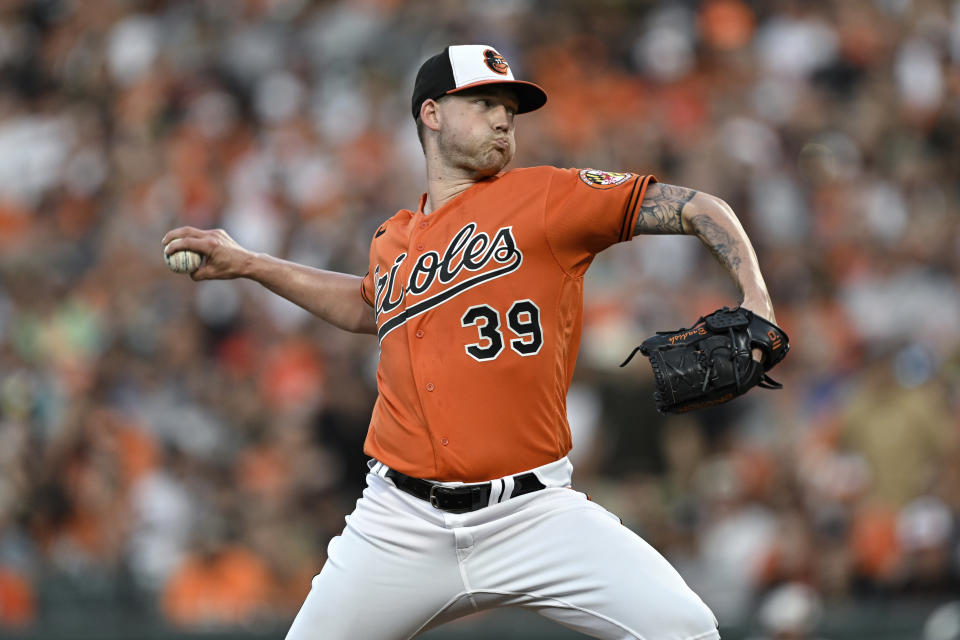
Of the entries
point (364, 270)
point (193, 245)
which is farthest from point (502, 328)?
point (364, 270)

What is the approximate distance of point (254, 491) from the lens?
8484 mm

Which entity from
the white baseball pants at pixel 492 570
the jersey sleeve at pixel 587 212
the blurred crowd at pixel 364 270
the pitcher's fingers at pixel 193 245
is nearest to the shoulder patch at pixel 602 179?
the jersey sleeve at pixel 587 212

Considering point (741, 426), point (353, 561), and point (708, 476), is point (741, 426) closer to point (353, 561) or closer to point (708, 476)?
point (708, 476)

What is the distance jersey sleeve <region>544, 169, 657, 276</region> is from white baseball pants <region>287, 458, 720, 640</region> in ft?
2.13

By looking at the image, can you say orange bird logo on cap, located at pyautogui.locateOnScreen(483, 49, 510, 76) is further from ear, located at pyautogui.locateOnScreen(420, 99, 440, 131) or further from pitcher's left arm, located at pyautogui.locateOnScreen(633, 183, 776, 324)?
pitcher's left arm, located at pyautogui.locateOnScreen(633, 183, 776, 324)

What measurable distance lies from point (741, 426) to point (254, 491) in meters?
3.08

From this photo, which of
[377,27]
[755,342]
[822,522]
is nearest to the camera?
[755,342]

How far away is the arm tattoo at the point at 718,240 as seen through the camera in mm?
3715

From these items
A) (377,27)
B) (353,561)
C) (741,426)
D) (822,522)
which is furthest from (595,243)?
(377,27)

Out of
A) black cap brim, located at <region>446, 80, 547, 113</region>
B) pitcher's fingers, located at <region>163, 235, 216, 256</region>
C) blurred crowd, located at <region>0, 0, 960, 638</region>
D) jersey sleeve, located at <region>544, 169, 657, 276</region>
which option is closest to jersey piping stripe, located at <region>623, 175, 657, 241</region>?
Result: jersey sleeve, located at <region>544, 169, 657, 276</region>

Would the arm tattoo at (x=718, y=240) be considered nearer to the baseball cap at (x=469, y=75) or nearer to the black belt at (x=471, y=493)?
the baseball cap at (x=469, y=75)

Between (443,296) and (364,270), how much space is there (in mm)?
5737

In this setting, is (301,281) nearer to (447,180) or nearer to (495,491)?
(447,180)

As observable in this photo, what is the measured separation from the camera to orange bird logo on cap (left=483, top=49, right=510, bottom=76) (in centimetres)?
418
